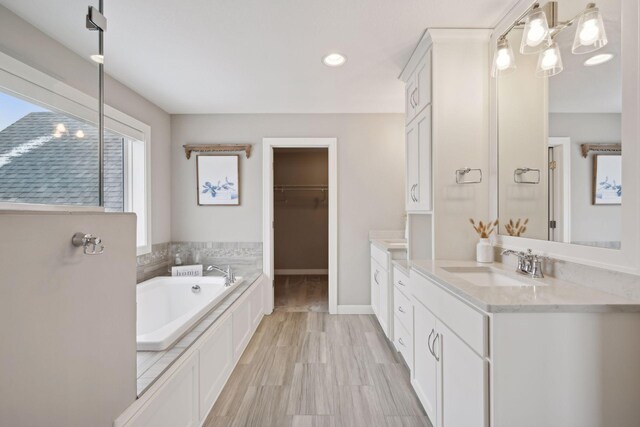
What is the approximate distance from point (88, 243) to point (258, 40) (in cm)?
169

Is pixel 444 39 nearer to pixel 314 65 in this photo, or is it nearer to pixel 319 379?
pixel 314 65

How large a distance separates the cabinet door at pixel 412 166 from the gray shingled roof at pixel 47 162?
6.41ft

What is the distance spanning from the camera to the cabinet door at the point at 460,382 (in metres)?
1.06

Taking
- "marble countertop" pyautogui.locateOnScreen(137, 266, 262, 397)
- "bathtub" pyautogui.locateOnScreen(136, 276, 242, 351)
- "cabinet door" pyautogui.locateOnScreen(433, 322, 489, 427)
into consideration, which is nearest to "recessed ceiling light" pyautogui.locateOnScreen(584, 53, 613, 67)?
"cabinet door" pyautogui.locateOnScreen(433, 322, 489, 427)

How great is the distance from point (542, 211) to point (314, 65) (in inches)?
72.6

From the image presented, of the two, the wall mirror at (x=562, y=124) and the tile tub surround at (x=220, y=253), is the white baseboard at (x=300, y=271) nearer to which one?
the tile tub surround at (x=220, y=253)

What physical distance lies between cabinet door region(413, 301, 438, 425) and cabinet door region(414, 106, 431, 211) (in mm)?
730

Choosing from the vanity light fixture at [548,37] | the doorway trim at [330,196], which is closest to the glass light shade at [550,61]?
the vanity light fixture at [548,37]

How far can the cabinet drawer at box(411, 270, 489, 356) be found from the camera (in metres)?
1.05

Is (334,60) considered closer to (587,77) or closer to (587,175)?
(587,77)

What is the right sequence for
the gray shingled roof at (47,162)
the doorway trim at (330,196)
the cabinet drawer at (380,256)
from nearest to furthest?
the gray shingled roof at (47,162)
the cabinet drawer at (380,256)
the doorway trim at (330,196)

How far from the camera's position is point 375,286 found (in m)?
3.17

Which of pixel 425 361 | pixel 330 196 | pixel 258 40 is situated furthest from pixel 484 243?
pixel 258 40

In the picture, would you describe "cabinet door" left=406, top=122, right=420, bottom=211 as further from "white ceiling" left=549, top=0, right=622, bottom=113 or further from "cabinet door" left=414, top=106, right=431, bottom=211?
"white ceiling" left=549, top=0, right=622, bottom=113
